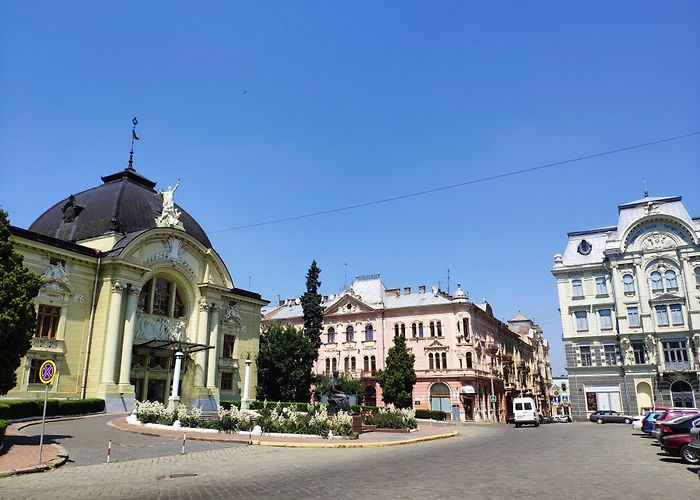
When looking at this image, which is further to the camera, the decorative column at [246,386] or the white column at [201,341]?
the decorative column at [246,386]

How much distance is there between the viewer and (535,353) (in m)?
110

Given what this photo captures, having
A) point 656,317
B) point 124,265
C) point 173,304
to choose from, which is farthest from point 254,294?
point 656,317

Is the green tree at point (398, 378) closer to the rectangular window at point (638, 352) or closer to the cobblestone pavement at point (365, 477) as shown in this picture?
the rectangular window at point (638, 352)

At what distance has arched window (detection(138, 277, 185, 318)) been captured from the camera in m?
40.1

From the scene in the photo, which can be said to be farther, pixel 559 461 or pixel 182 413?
pixel 182 413

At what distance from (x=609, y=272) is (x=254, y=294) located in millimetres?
39994

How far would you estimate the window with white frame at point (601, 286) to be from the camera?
58.1 metres

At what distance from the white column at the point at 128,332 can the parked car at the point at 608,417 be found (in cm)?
4512

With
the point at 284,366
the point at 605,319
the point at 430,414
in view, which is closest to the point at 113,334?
the point at 284,366

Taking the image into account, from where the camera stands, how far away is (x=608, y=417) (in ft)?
168

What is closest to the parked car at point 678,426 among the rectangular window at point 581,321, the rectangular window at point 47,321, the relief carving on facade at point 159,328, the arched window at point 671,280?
the relief carving on facade at point 159,328

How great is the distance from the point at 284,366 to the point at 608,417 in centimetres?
3318

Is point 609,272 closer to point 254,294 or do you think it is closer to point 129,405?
point 254,294

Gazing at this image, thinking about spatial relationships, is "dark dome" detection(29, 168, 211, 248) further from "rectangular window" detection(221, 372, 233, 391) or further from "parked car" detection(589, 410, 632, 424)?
"parked car" detection(589, 410, 632, 424)
